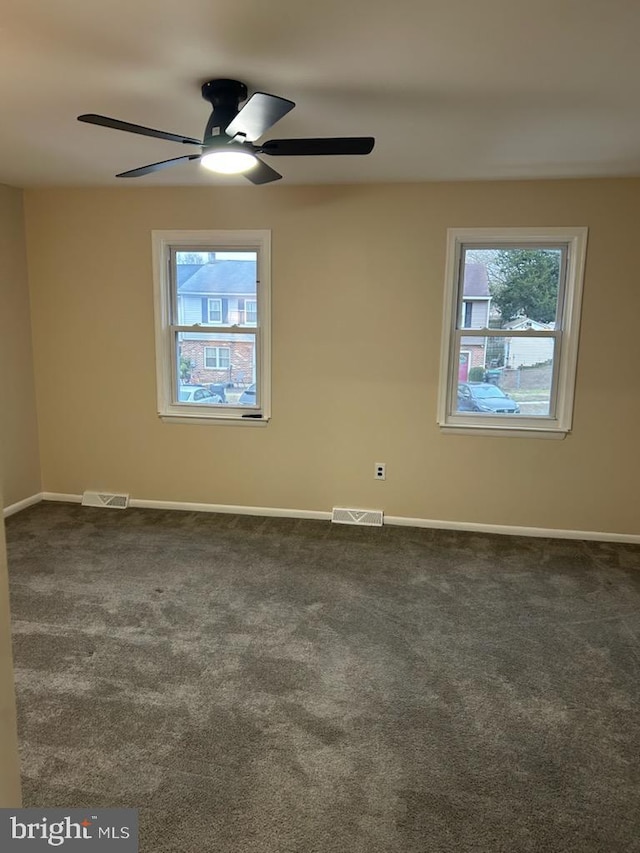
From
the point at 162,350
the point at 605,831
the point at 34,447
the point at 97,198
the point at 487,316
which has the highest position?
the point at 97,198

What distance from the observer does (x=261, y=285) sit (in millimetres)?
4320

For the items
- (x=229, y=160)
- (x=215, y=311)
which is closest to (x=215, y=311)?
(x=215, y=311)

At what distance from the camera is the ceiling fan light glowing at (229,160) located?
2.39 metres

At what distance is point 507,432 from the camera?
419 cm

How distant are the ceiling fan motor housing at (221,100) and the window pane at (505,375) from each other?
241 cm

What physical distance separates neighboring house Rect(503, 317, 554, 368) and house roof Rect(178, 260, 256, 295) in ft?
6.30

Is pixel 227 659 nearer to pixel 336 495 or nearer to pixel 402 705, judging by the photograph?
pixel 402 705

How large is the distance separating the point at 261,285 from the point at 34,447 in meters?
2.32

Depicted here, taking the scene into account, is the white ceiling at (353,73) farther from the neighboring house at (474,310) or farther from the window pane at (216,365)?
the window pane at (216,365)

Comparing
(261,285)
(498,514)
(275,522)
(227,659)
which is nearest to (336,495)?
(275,522)

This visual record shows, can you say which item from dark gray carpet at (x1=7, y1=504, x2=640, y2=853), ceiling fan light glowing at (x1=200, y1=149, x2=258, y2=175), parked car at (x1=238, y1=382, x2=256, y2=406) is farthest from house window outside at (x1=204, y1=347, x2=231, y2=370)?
ceiling fan light glowing at (x1=200, y1=149, x2=258, y2=175)

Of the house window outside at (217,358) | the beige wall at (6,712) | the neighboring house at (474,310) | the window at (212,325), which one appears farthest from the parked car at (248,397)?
the beige wall at (6,712)

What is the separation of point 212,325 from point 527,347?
7.70ft

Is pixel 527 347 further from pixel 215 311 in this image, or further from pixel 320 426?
pixel 215 311
